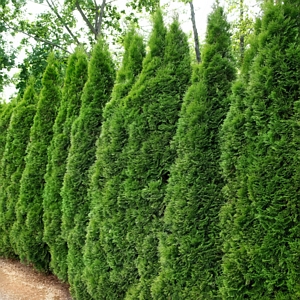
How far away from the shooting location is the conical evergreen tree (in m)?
3.79

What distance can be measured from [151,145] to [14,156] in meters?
4.49

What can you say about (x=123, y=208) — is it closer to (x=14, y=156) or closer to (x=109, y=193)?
(x=109, y=193)

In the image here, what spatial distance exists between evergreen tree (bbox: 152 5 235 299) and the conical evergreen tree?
12.6 inches

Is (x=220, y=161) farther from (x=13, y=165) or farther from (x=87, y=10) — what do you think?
(x=87, y=10)

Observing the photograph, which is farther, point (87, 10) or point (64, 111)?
point (87, 10)

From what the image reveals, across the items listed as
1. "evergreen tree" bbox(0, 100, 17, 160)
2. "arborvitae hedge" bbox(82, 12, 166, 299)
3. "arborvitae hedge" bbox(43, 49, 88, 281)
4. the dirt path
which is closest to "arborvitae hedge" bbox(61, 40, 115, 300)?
"arborvitae hedge" bbox(43, 49, 88, 281)

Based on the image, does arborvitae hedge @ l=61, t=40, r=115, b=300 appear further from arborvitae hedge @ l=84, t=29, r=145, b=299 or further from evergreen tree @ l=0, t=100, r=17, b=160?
evergreen tree @ l=0, t=100, r=17, b=160

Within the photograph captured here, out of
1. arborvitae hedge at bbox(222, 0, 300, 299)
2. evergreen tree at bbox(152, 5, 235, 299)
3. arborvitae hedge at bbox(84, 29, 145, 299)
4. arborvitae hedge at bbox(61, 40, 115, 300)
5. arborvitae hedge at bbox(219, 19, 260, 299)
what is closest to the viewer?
arborvitae hedge at bbox(222, 0, 300, 299)

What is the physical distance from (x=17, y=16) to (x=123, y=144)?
11989 mm

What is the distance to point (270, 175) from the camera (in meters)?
2.74

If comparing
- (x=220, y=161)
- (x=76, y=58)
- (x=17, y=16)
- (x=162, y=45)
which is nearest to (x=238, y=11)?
(x=17, y=16)

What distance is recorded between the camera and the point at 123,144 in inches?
171

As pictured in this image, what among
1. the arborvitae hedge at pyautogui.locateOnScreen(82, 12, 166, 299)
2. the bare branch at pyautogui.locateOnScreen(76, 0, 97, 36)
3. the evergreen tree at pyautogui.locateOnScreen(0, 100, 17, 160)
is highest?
the bare branch at pyautogui.locateOnScreen(76, 0, 97, 36)

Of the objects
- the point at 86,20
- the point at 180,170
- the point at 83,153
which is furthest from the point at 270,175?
the point at 86,20
